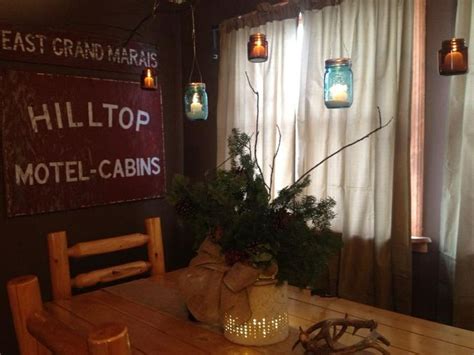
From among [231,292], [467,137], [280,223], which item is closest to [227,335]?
[231,292]

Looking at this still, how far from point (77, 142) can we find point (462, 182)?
1.99 metres

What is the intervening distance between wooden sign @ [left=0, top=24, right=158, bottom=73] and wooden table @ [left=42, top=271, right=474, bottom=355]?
4.60 ft

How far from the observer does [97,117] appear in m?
2.51

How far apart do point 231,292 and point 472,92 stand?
1372 millimetres

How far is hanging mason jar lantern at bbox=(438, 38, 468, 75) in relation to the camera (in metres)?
1.27

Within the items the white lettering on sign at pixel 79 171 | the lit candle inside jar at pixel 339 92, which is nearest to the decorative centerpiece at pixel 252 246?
the lit candle inside jar at pixel 339 92

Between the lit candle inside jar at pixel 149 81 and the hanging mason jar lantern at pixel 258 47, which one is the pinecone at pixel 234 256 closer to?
the hanging mason jar lantern at pixel 258 47

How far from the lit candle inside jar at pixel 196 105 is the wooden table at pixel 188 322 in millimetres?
730

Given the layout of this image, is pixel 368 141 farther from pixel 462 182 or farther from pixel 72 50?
pixel 72 50

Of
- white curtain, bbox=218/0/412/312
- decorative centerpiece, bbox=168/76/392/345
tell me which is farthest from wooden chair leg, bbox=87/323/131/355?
white curtain, bbox=218/0/412/312

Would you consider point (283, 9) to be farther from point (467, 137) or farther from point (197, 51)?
point (467, 137)

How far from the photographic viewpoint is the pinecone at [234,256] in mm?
1070

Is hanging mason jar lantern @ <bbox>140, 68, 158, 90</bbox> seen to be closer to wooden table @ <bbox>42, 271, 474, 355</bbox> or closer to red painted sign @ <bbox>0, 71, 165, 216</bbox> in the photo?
red painted sign @ <bbox>0, 71, 165, 216</bbox>

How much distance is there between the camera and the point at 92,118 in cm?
249
